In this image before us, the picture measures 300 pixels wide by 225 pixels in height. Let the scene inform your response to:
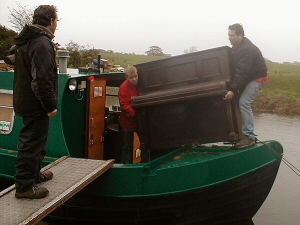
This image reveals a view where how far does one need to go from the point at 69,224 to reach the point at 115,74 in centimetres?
229

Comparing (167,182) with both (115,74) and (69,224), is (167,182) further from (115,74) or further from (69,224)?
(115,74)

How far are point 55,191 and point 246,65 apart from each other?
2.55m

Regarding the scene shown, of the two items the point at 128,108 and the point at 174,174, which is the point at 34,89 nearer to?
the point at 128,108

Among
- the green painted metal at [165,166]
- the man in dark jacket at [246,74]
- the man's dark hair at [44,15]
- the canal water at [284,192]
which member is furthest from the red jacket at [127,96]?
the canal water at [284,192]

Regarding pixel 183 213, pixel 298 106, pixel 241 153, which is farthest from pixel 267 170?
pixel 298 106

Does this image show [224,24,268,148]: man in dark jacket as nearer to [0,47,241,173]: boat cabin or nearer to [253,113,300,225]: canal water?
[0,47,241,173]: boat cabin

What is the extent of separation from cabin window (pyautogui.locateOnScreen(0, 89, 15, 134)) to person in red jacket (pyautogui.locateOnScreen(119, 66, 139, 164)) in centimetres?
157

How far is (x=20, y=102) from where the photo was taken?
388 centimetres

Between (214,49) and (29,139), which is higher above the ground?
(214,49)

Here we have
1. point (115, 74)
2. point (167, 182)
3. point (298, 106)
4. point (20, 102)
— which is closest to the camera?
point (20, 102)

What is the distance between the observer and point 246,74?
4.68m

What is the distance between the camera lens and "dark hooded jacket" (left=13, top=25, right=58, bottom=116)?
146 inches

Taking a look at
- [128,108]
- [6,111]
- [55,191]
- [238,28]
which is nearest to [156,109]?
[128,108]

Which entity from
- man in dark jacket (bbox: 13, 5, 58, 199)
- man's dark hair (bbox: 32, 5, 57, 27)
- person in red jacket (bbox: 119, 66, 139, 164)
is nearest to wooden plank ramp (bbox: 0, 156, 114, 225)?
man in dark jacket (bbox: 13, 5, 58, 199)
